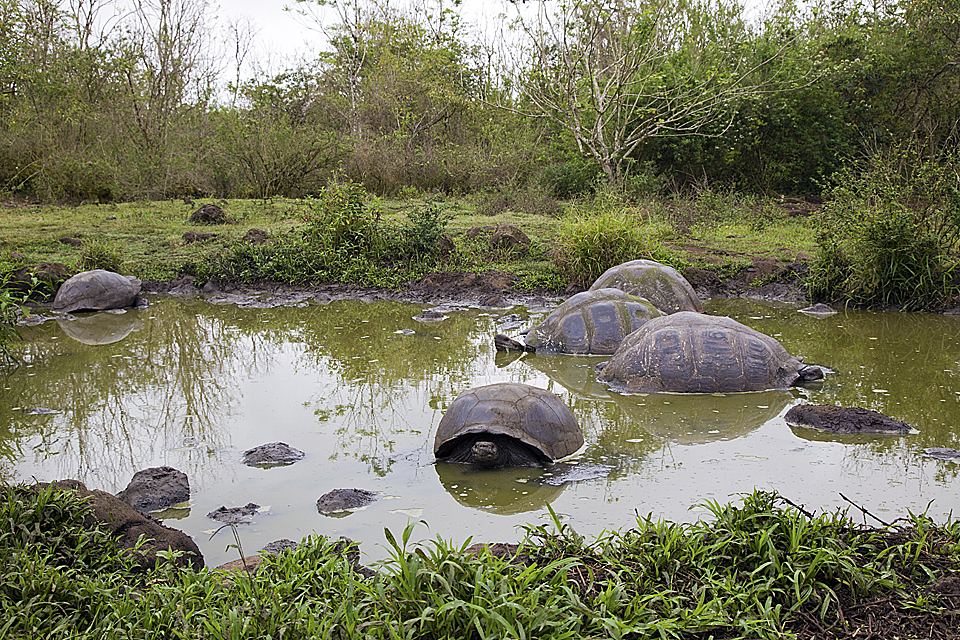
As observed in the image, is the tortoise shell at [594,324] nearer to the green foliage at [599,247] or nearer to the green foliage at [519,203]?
the green foliage at [599,247]

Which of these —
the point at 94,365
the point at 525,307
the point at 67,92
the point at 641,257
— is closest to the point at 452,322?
the point at 525,307

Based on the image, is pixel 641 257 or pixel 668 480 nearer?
pixel 668 480

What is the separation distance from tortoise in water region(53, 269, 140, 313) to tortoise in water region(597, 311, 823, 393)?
706cm

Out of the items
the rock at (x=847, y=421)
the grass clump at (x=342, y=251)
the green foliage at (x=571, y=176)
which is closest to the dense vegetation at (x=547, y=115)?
the green foliage at (x=571, y=176)

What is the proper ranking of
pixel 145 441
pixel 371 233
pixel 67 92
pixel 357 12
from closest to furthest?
pixel 145 441, pixel 371 233, pixel 67 92, pixel 357 12

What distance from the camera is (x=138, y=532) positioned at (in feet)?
10.6

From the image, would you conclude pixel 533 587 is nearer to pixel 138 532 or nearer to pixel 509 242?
pixel 138 532

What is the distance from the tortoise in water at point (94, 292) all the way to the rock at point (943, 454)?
369 inches

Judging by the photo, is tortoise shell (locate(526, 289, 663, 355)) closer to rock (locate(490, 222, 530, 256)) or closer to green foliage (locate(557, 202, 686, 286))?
green foliage (locate(557, 202, 686, 286))

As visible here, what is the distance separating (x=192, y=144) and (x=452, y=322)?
533 inches

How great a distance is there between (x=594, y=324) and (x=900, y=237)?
13.7 feet

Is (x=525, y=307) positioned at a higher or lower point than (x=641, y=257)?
lower

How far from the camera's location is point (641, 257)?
10102 mm

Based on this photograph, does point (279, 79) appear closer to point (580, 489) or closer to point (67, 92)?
point (67, 92)
